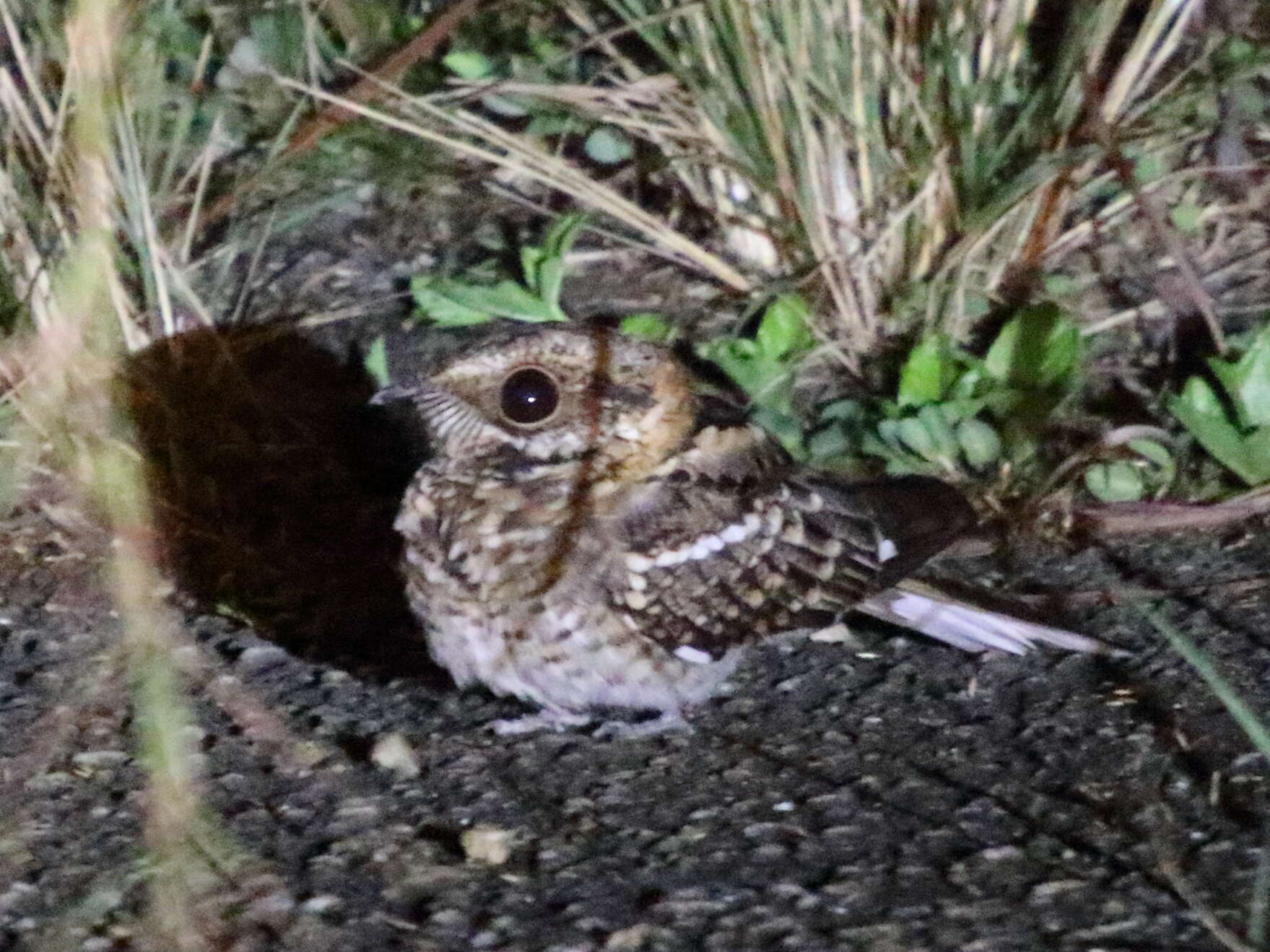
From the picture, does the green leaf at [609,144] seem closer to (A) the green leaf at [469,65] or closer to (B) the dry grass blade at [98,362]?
(A) the green leaf at [469,65]

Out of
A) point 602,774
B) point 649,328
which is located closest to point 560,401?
point 602,774

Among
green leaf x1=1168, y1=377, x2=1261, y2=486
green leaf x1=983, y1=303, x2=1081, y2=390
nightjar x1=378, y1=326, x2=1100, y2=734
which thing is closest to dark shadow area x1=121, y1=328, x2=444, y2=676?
nightjar x1=378, y1=326, x2=1100, y2=734

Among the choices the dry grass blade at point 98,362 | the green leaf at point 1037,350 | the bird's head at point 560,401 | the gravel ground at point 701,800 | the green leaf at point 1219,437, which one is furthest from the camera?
the green leaf at point 1037,350

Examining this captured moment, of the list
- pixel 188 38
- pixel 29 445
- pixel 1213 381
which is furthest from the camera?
pixel 188 38

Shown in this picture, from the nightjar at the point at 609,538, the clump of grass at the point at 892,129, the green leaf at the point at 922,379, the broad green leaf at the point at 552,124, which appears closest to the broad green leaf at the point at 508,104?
the broad green leaf at the point at 552,124

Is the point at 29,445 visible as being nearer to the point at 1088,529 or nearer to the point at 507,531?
the point at 507,531

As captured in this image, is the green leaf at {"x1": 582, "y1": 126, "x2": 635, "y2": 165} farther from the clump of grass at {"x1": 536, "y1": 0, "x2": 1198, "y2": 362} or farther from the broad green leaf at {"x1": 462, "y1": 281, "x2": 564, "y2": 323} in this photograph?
the broad green leaf at {"x1": 462, "y1": 281, "x2": 564, "y2": 323}

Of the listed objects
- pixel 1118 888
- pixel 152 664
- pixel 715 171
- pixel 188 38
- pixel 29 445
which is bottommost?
pixel 1118 888

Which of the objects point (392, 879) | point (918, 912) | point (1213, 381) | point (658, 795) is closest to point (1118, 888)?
point (918, 912)
